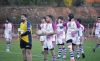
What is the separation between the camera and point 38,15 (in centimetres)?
5650

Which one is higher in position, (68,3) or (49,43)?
(68,3)

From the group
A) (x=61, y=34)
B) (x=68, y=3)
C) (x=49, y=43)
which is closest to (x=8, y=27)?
(x=61, y=34)

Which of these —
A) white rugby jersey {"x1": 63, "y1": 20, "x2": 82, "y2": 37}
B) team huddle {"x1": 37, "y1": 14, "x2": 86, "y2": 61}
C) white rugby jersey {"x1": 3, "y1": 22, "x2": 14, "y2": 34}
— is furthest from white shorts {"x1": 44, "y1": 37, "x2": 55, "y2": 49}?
white rugby jersey {"x1": 3, "y1": 22, "x2": 14, "y2": 34}

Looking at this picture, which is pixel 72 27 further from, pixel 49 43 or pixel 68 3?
pixel 68 3

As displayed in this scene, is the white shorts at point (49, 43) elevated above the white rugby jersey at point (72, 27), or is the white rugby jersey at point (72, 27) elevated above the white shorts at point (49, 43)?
the white rugby jersey at point (72, 27)

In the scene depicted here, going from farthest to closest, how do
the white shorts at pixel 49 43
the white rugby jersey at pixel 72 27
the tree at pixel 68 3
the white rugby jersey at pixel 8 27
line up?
the tree at pixel 68 3
the white rugby jersey at pixel 8 27
the white rugby jersey at pixel 72 27
the white shorts at pixel 49 43

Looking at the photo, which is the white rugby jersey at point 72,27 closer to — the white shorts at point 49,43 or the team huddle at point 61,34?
the team huddle at point 61,34

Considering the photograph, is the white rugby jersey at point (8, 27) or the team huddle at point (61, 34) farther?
the white rugby jersey at point (8, 27)

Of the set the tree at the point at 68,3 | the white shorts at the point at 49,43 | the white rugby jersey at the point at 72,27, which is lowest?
the white shorts at the point at 49,43

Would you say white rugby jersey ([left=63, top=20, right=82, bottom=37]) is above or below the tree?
below

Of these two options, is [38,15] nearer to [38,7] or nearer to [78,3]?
[38,7]

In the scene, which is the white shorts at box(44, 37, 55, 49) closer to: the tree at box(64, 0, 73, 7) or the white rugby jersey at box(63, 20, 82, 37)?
the white rugby jersey at box(63, 20, 82, 37)

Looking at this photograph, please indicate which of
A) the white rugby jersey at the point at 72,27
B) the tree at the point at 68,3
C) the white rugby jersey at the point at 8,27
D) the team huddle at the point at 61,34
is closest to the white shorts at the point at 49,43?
the team huddle at the point at 61,34

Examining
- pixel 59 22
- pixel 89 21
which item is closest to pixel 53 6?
pixel 89 21
